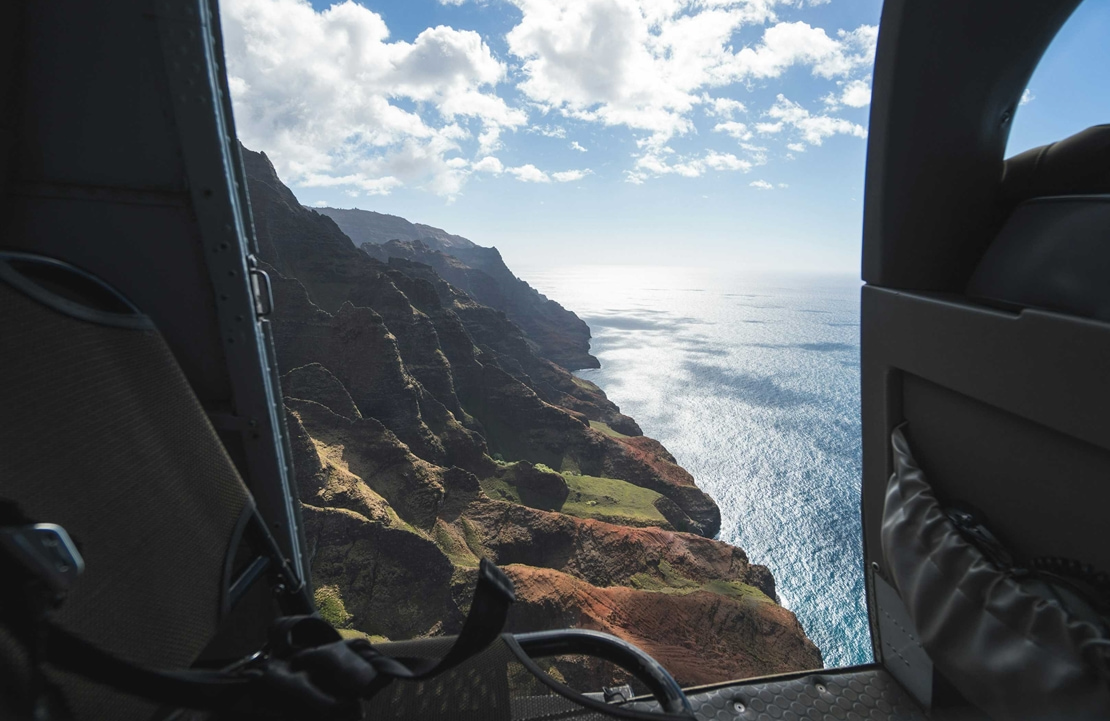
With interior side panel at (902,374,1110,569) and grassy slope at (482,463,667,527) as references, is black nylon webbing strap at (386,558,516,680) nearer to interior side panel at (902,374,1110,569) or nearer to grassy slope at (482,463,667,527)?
interior side panel at (902,374,1110,569)

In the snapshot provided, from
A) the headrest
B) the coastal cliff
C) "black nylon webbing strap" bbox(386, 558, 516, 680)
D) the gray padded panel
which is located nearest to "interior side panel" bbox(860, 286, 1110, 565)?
the gray padded panel

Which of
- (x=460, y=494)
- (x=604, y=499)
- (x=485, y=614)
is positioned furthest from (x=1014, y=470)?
(x=604, y=499)

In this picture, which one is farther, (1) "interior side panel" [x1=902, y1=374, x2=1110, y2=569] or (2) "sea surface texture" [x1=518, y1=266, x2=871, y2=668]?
(2) "sea surface texture" [x1=518, y1=266, x2=871, y2=668]

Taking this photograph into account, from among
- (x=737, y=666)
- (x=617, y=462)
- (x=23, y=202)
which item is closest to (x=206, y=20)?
(x=23, y=202)

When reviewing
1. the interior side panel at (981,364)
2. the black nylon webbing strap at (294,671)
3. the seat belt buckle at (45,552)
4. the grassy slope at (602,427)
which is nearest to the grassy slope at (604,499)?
the grassy slope at (602,427)

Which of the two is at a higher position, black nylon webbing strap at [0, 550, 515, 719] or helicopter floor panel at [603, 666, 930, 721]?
black nylon webbing strap at [0, 550, 515, 719]

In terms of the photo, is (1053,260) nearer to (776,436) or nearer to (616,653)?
(616,653)
